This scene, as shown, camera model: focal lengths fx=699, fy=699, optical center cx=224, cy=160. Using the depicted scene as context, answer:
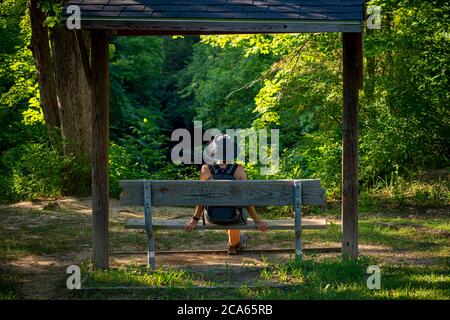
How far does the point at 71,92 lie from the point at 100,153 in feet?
24.4

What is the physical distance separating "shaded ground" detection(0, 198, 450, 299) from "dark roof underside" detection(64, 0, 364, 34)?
9.14 ft

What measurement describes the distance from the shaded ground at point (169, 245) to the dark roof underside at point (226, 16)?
2.79m

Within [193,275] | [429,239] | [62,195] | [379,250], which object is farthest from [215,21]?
[62,195]

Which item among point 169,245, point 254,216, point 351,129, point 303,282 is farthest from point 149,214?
point 351,129

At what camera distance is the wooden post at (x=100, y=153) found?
8219 millimetres

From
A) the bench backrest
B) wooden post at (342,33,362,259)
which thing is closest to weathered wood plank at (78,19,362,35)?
wooden post at (342,33,362,259)

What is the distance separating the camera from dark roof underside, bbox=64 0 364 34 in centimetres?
764

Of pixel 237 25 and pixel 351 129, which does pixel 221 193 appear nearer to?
pixel 351 129

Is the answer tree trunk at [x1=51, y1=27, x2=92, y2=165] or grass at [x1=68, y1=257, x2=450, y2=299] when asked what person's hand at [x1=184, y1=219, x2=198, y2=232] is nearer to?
grass at [x1=68, y1=257, x2=450, y2=299]

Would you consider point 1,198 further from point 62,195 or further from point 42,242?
point 42,242

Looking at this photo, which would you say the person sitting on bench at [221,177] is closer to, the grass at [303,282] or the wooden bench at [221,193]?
the wooden bench at [221,193]

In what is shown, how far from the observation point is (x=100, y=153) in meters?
8.24

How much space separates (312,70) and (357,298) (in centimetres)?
1143

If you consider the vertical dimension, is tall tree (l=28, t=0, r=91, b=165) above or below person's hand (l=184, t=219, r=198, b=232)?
above
